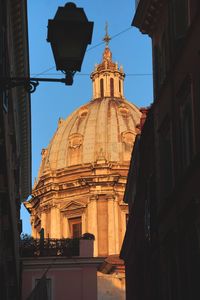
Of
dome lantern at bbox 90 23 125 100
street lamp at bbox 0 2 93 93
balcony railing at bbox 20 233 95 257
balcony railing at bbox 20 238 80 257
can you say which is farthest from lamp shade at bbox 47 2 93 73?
dome lantern at bbox 90 23 125 100

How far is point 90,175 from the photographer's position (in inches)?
2790

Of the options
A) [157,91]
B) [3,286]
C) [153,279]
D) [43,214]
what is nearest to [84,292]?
[3,286]

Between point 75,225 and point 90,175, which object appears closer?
point 75,225

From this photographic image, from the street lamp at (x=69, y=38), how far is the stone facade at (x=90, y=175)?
181 ft

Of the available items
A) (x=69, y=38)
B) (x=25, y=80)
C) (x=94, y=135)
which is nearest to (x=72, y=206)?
(x=94, y=135)

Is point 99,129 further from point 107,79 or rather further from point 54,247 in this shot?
point 54,247

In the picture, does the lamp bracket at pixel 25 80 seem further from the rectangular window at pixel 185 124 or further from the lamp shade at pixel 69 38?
the rectangular window at pixel 185 124

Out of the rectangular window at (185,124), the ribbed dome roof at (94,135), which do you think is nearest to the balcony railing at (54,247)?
the rectangular window at (185,124)

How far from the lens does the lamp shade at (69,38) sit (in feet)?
24.9

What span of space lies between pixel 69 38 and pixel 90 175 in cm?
6338

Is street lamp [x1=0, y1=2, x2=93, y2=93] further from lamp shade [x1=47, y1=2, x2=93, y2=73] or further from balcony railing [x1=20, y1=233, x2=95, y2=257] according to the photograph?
balcony railing [x1=20, y1=233, x2=95, y2=257]

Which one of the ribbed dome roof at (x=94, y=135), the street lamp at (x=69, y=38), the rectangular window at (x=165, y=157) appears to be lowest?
the street lamp at (x=69, y=38)

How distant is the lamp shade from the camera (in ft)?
24.9

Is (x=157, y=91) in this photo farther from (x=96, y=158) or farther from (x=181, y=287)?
(x=96, y=158)
